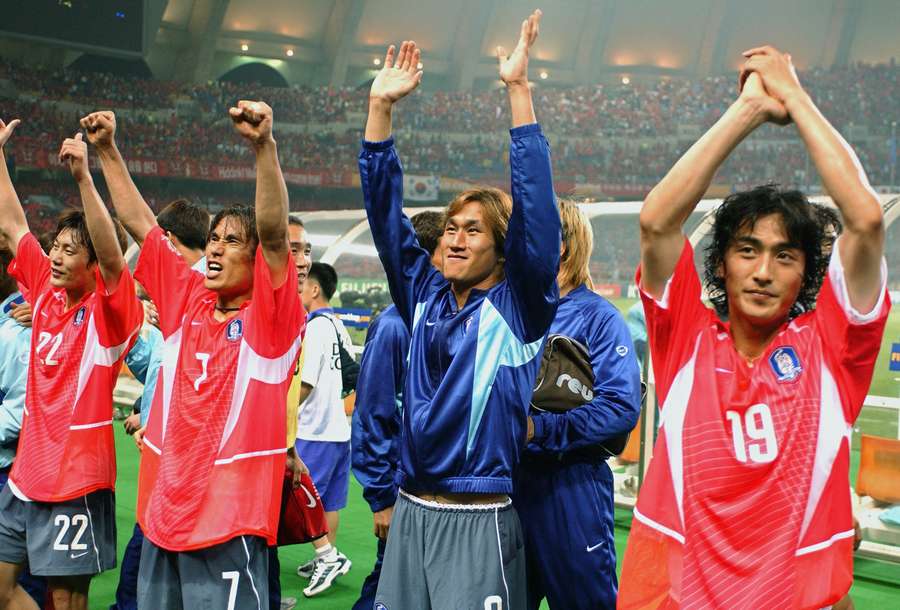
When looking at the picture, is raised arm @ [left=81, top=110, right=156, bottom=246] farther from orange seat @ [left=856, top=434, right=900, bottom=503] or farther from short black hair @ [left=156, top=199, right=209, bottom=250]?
orange seat @ [left=856, top=434, right=900, bottom=503]

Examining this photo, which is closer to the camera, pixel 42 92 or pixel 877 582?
pixel 877 582

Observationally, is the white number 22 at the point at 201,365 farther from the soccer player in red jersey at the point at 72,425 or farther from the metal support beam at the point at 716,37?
the metal support beam at the point at 716,37

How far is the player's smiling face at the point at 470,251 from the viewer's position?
289 centimetres

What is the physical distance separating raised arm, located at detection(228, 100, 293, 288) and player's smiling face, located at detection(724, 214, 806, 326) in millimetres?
1396

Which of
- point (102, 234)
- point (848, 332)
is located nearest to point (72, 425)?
point (102, 234)

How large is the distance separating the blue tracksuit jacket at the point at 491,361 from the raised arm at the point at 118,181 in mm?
1131

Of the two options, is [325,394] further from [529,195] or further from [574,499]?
[529,195]

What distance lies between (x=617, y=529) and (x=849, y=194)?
17.3 ft

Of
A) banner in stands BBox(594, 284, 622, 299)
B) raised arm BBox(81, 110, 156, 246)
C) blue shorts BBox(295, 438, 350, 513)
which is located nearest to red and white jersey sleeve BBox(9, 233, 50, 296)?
raised arm BBox(81, 110, 156, 246)

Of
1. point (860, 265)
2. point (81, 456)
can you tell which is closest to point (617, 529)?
point (81, 456)

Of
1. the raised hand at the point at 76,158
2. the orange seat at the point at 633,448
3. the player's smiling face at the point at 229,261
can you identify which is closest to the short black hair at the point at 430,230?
the player's smiling face at the point at 229,261

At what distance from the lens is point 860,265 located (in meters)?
2.04

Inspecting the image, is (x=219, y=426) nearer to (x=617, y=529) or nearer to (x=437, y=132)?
(x=617, y=529)

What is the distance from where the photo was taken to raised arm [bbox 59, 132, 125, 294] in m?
3.63
